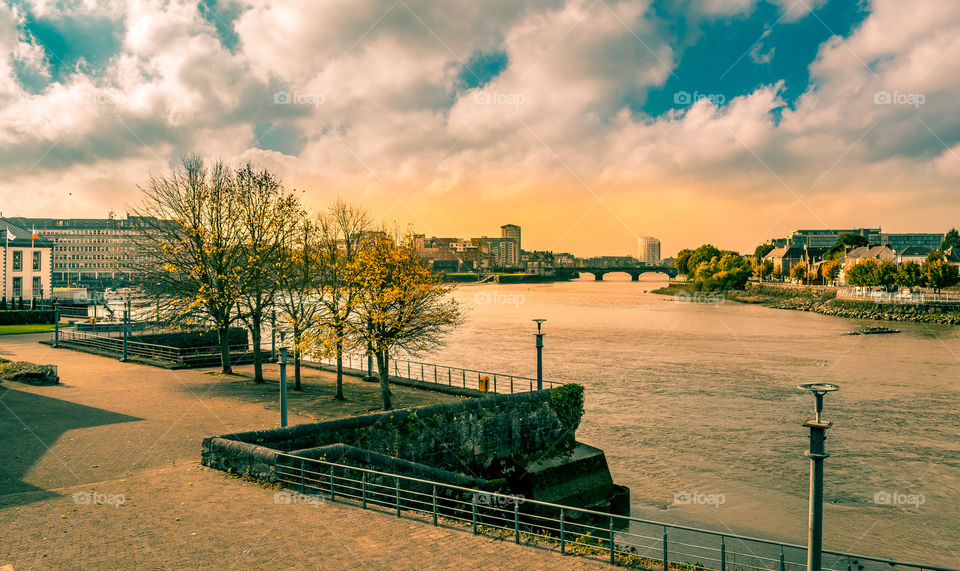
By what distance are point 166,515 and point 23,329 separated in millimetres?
53247

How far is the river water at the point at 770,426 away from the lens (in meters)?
19.8

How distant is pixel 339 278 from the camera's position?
2970 cm

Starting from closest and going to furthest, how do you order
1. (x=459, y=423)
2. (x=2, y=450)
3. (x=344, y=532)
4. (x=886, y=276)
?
(x=344, y=532) < (x=2, y=450) < (x=459, y=423) < (x=886, y=276)

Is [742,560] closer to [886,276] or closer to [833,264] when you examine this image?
[886,276]

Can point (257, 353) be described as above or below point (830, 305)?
above

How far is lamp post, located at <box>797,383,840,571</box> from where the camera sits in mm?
8930

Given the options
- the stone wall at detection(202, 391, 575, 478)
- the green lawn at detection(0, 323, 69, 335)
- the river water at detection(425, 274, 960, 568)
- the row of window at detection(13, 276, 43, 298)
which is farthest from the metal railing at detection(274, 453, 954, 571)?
the row of window at detection(13, 276, 43, 298)

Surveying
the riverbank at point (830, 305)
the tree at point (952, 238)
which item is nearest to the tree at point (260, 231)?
the riverbank at point (830, 305)

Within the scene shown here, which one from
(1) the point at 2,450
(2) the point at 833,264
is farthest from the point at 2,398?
(2) the point at 833,264

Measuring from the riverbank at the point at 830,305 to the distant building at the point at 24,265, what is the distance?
110 meters

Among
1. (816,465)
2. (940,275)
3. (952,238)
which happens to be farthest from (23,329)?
(952,238)

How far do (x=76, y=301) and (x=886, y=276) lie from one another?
4988 inches

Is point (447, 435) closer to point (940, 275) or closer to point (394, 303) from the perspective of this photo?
point (394, 303)

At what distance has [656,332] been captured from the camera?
71062mm
